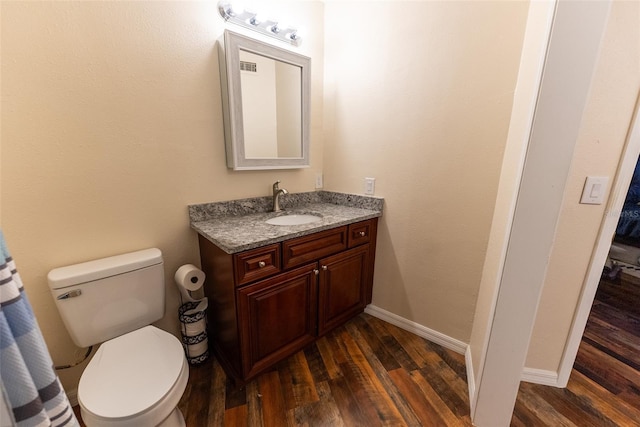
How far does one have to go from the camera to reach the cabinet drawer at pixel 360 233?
1.66m

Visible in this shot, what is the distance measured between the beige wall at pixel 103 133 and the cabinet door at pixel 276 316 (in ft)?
1.73

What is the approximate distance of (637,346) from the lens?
65.5 inches

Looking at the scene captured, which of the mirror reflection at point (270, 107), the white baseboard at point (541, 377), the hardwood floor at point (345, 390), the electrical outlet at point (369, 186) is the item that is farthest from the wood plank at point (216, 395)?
the white baseboard at point (541, 377)

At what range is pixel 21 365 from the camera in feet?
1.49

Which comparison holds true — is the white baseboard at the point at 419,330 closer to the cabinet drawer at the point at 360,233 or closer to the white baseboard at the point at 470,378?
the white baseboard at the point at 470,378

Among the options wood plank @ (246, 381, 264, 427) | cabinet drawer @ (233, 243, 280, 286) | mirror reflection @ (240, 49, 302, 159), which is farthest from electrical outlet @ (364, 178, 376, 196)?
wood plank @ (246, 381, 264, 427)

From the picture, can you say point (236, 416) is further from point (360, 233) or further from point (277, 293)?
point (360, 233)

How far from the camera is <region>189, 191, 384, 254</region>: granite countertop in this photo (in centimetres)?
123

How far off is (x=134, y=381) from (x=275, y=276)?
0.66 m

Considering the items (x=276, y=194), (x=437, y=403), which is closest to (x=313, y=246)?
(x=276, y=194)

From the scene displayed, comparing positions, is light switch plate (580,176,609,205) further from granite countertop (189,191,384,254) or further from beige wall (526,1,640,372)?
granite countertop (189,191,384,254)

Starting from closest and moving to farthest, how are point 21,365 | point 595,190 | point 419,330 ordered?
point 21,365
point 595,190
point 419,330

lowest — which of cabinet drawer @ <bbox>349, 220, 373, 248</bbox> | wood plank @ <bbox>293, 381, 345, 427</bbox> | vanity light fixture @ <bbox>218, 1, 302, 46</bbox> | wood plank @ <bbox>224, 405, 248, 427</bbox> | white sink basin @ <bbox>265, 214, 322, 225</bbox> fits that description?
wood plank @ <bbox>224, 405, 248, 427</bbox>

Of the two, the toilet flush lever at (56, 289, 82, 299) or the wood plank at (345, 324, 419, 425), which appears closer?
the toilet flush lever at (56, 289, 82, 299)
